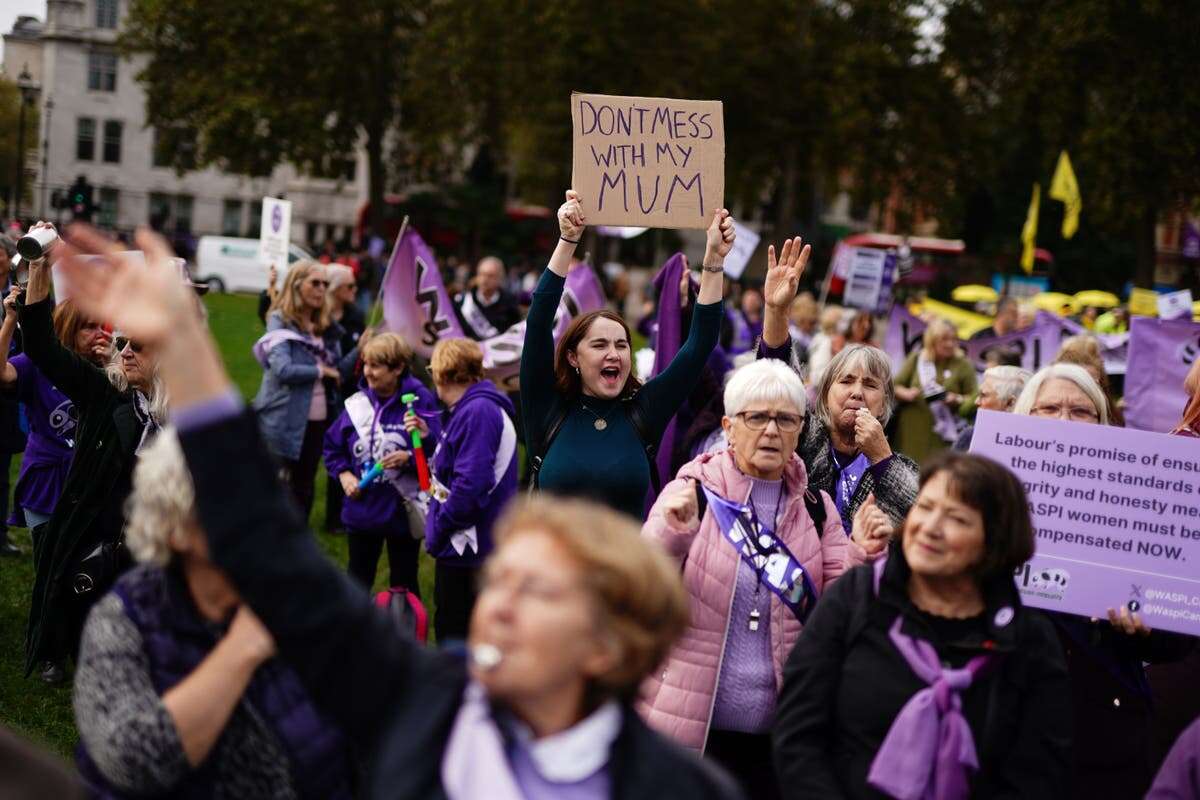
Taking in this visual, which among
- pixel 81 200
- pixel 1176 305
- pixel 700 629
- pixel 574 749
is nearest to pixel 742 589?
pixel 700 629

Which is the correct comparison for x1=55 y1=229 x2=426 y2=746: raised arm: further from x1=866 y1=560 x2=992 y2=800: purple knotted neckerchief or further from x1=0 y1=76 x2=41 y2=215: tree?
x1=0 y1=76 x2=41 y2=215: tree

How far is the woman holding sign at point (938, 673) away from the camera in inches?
128

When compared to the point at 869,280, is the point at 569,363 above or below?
below

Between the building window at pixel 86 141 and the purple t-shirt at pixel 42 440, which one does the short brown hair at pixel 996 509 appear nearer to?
the purple t-shirt at pixel 42 440

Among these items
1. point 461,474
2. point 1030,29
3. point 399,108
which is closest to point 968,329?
point 1030,29

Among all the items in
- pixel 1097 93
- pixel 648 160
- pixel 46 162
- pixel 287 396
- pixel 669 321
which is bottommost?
pixel 287 396

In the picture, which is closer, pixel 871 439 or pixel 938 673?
pixel 938 673

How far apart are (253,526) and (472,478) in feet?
13.3

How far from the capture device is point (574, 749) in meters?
2.36

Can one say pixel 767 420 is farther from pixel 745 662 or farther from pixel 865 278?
pixel 865 278

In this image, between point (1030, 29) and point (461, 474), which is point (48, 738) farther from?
point (1030, 29)

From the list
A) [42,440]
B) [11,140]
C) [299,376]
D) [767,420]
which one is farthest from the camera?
[11,140]

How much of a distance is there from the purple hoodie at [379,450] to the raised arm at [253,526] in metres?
4.76

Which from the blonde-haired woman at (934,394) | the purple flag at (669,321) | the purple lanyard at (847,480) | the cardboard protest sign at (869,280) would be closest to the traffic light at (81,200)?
the cardboard protest sign at (869,280)
